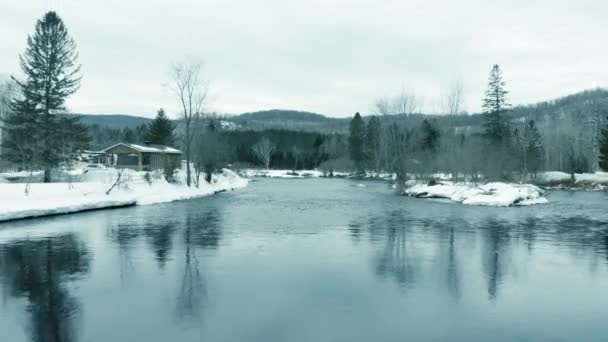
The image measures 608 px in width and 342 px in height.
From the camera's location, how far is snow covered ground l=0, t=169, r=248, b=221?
2141 cm

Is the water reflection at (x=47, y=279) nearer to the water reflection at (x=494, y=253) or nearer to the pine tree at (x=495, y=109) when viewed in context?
the water reflection at (x=494, y=253)

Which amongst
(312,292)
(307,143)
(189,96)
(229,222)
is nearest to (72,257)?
(312,292)

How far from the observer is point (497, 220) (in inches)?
845

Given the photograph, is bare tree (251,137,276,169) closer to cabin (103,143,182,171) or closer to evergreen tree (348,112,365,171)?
evergreen tree (348,112,365,171)

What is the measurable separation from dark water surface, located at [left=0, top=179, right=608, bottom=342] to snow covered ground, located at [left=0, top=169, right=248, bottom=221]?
2840 mm

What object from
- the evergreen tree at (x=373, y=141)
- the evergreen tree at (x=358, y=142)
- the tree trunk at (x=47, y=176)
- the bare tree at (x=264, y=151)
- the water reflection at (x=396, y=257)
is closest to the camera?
the water reflection at (x=396, y=257)

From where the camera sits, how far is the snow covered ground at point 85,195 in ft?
70.2

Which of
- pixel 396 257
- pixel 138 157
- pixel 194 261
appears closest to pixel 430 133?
pixel 138 157

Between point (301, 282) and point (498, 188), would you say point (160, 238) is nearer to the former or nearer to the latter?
point (301, 282)

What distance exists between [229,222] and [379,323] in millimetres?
13695

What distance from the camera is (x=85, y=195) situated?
2630 cm

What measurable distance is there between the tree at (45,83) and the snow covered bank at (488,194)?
97.7ft

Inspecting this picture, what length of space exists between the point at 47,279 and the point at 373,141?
79.2 meters

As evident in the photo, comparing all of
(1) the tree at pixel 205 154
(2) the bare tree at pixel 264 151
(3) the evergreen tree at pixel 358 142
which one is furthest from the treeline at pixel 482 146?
(2) the bare tree at pixel 264 151
